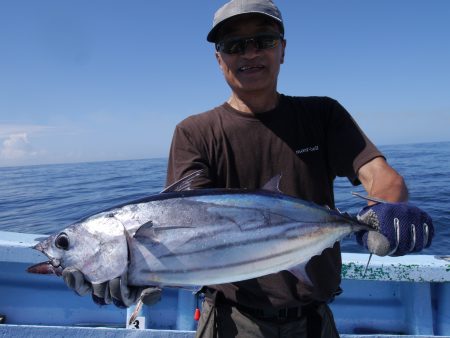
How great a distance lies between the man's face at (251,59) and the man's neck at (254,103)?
0.17ft

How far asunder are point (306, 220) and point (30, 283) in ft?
12.4

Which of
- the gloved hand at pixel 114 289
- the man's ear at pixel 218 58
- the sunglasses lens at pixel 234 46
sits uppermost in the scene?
the sunglasses lens at pixel 234 46

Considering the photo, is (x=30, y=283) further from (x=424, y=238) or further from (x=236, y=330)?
(x=424, y=238)

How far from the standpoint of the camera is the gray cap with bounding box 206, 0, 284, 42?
94.8 inches

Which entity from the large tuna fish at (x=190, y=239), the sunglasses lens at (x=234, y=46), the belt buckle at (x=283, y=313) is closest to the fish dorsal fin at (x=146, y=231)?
the large tuna fish at (x=190, y=239)

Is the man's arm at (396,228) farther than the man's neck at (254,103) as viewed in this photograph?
No

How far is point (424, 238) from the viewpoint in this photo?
1932 millimetres

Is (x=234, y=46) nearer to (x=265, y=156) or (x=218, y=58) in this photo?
(x=218, y=58)

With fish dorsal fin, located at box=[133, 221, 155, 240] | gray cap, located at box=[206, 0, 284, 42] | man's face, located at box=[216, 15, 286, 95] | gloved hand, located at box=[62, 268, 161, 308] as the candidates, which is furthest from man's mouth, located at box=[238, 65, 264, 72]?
gloved hand, located at box=[62, 268, 161, 308]

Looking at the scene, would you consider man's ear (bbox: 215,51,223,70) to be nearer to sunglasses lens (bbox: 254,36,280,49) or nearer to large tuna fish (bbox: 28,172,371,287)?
sunglasses lens (bbox: 254,36,280,49)

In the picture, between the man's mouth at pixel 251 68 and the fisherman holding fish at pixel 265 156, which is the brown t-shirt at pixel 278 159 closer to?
the fisherman holding fish at pixel 265 156

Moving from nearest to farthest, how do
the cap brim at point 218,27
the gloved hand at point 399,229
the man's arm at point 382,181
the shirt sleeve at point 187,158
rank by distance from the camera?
the gloved hand at point 399,229, the man's arm at point 382,181, the shirt sleeve at point 187,158, the cap brim at point 218,27

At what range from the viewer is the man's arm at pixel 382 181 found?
7.09 feet

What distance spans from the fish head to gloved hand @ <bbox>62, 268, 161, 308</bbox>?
0.10 feet
